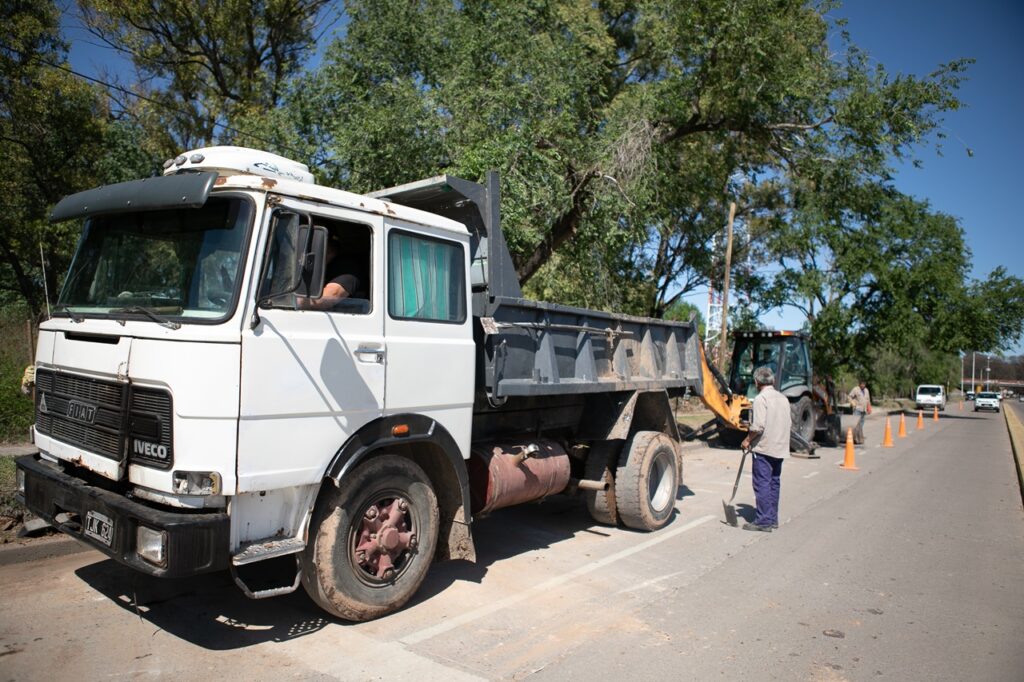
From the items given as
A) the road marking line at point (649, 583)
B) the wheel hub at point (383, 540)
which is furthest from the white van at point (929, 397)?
the wheel hub at point (383, 540)

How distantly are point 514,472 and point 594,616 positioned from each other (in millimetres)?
1299

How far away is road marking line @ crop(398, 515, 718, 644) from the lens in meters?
4.53

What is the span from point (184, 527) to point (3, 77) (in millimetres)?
12854

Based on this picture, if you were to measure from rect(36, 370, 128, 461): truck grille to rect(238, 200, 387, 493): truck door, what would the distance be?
0.81 meters

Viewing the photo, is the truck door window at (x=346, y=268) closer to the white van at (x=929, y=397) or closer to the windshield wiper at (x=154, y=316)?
the windshield wiper at (x=154, y=316)

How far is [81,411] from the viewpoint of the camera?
4285 mm

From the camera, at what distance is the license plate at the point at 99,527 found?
3864 millimetres

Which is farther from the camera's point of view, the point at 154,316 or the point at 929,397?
the point at 929,397

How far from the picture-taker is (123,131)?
42.1ft

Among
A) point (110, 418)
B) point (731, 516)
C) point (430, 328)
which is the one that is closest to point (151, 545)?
point (110, 418)

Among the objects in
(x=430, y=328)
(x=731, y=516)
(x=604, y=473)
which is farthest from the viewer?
(x=731, y=516)

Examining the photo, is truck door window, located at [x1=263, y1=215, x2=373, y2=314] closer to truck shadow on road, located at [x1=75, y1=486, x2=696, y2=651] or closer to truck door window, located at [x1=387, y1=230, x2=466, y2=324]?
truck door window, located at [x1=387, y1=230, x2=466, y2=324]

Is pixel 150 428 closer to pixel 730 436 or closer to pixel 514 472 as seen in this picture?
pixel 514 472

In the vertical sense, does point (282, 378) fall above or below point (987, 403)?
above
